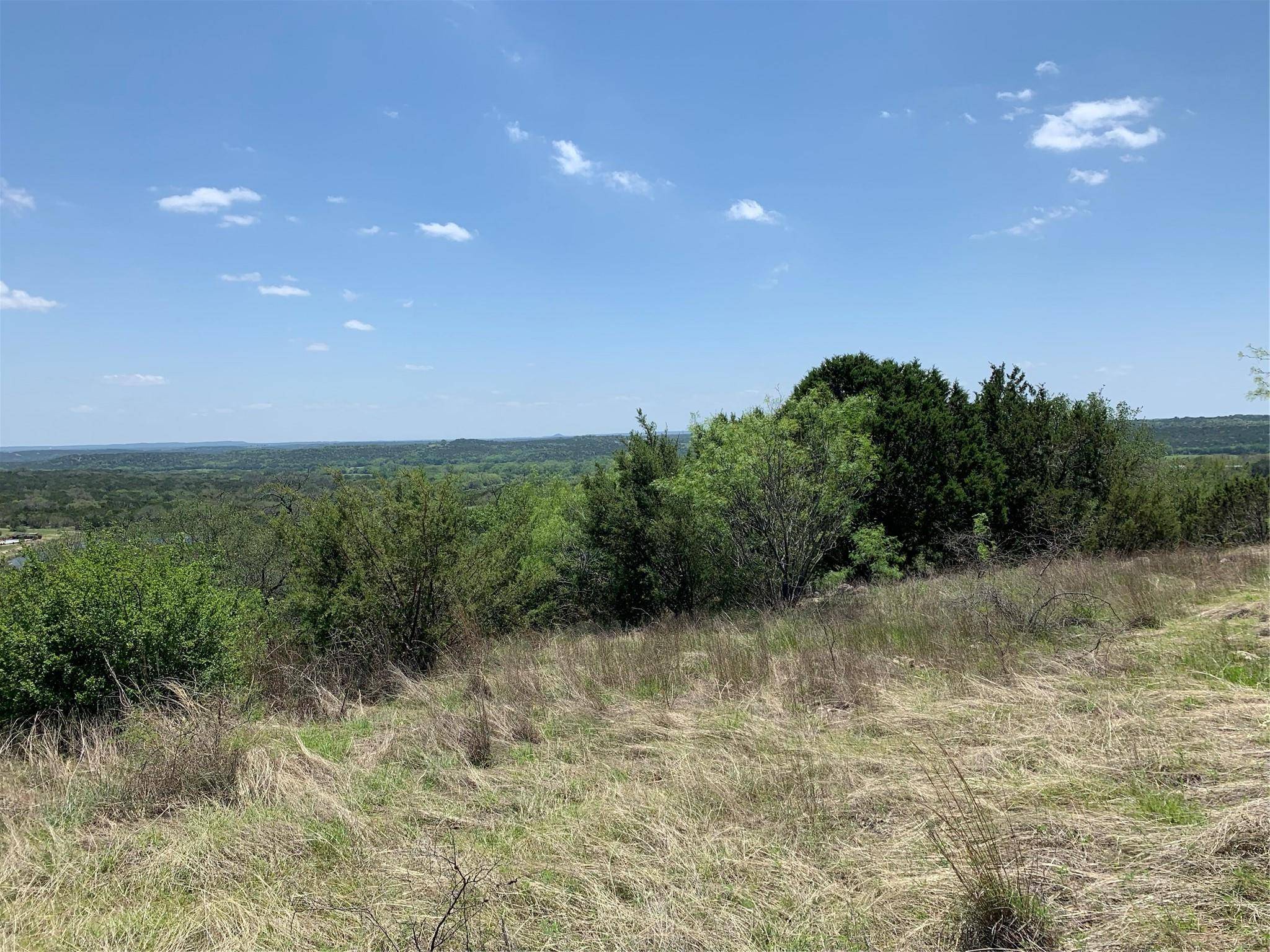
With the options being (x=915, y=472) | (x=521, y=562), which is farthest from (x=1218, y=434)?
(x=521, y=562)

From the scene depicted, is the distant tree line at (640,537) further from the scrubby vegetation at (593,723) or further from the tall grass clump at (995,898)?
the tall grass clump at (995,898)

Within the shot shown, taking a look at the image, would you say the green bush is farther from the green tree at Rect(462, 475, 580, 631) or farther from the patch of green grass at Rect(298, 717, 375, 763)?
the green tree at Rect(462, 475, 580, 631)

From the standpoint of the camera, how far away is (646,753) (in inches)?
182

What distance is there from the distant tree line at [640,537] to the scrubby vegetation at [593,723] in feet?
0.25

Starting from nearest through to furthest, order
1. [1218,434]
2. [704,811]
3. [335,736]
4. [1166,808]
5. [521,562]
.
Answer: [1166,808] → [704,811] → [335,736] → [521,562] → [1218,434]

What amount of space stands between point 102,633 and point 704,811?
6616 millimetres

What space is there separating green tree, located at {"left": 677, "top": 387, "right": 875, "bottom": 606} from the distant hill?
85719mm

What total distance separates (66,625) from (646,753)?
6.20m

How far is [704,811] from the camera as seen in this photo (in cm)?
354

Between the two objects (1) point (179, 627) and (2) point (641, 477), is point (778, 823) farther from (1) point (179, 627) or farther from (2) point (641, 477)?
(2) point (641, 477)

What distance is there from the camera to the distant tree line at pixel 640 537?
661 centimetres

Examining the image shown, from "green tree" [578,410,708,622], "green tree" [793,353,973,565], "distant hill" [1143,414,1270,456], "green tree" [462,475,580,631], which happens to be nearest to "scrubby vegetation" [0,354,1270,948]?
"green tree" [462,475,580,631]

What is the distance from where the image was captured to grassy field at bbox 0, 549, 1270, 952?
260cm

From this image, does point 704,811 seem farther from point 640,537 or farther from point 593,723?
point 640,537
